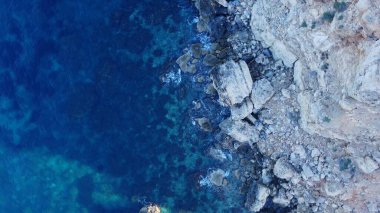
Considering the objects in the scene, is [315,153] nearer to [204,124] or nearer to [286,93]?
[286,93]

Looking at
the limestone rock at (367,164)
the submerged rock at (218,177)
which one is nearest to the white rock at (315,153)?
the limestone rock at (367,164)

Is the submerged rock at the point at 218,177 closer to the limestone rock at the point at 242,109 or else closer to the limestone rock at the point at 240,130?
the limestone rock at the point at 240,130

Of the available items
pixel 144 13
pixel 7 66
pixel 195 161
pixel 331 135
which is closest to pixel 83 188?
pixel 195 161

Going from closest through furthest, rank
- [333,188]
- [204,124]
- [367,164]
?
[367,164] < [333,188] < [204,124]

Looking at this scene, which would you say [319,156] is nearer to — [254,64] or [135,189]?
[254,64]

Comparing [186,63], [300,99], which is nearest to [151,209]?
[186,63]
